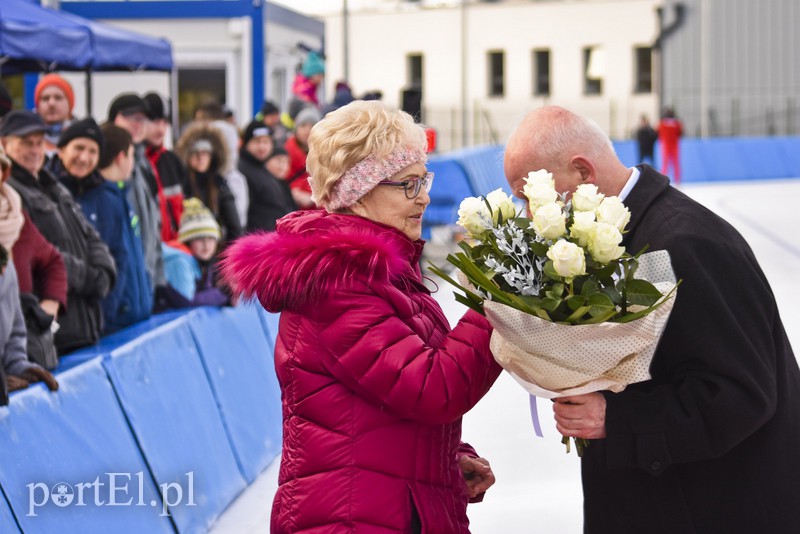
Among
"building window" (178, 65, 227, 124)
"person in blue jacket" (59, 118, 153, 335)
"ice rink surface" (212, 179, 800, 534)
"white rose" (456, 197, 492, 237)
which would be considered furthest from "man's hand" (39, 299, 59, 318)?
"building window" (178, 65, 227, 124)

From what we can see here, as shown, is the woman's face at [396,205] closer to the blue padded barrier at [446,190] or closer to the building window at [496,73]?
the blue padded barrier at [446,190]

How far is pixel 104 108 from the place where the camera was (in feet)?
63.4

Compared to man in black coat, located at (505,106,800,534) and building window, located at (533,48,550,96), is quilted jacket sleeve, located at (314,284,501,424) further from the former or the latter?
building window, located at (533,48,550,96)

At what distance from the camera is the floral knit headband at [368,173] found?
3.08m

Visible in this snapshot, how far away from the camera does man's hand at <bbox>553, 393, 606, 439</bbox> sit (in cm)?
300

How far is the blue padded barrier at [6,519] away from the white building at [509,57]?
1753 inches

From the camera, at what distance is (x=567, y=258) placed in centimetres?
274

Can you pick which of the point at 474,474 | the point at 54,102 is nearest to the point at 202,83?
the point at 54,102

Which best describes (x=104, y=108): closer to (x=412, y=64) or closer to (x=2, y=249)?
(x=2, y=249)

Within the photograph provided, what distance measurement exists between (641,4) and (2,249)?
1856 inches

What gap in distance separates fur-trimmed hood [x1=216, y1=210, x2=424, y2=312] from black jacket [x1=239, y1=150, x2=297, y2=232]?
7.12 meters

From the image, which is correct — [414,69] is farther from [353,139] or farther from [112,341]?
[353,139]

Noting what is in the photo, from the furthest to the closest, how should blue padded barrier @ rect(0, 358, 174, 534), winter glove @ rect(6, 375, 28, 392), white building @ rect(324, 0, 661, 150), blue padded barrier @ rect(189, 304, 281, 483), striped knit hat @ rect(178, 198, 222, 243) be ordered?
white building @ rect(324, 0, 661, 150), striped knit hat @ rect(178, 198, 222, 243), blue padded barrier @ rect(189, 304, 281, 483), winter glove @ rect(6, 375, 28, 392), blue padded barrier @ rect(0, 358, 174, 534)

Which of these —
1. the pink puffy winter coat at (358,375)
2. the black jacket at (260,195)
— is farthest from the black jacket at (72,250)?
the pink puffy winter coat at (358,375)
